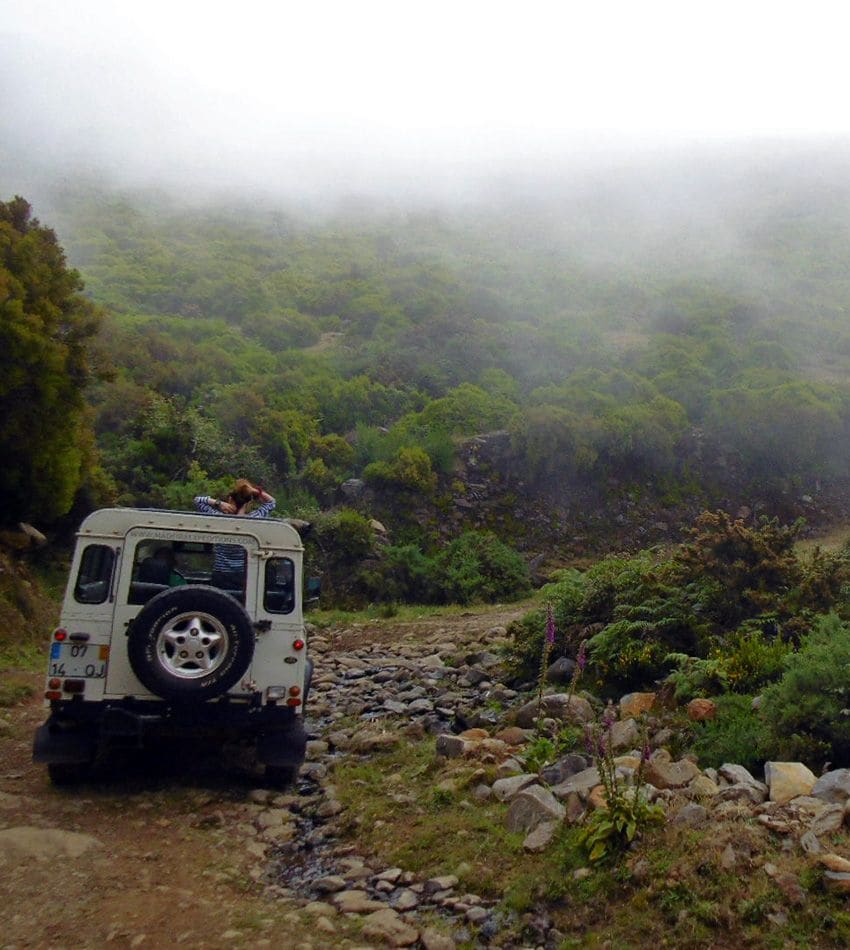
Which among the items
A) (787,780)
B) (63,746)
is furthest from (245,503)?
(787,780)

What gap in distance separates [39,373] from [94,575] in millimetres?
8833

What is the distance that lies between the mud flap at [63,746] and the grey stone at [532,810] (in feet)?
11.0

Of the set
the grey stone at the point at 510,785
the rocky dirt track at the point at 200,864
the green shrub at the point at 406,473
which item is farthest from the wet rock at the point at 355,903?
the green shrub at the point at 406,473

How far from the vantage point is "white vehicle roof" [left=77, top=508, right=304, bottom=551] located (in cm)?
677

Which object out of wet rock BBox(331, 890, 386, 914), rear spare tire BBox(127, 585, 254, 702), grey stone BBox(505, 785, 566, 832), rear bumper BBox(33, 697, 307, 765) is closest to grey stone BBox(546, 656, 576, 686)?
rear bumper BBox(33, 697, 307, 765)

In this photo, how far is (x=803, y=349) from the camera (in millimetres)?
42969

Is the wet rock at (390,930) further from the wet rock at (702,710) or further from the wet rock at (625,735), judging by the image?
the wet rock at (702,710)

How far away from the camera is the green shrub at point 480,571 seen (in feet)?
68.7

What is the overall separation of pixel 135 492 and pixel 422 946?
19430mm

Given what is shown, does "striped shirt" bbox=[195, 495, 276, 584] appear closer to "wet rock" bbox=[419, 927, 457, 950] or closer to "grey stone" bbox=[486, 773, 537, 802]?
"grey stone" bbox=[486, 773, 537, 802]

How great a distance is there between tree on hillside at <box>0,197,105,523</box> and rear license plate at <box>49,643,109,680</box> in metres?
8.72

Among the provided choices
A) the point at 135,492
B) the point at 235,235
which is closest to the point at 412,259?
the point at 235,235

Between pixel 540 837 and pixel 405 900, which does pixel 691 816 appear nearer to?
pixel 540 837

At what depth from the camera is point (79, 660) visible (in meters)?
6.42
